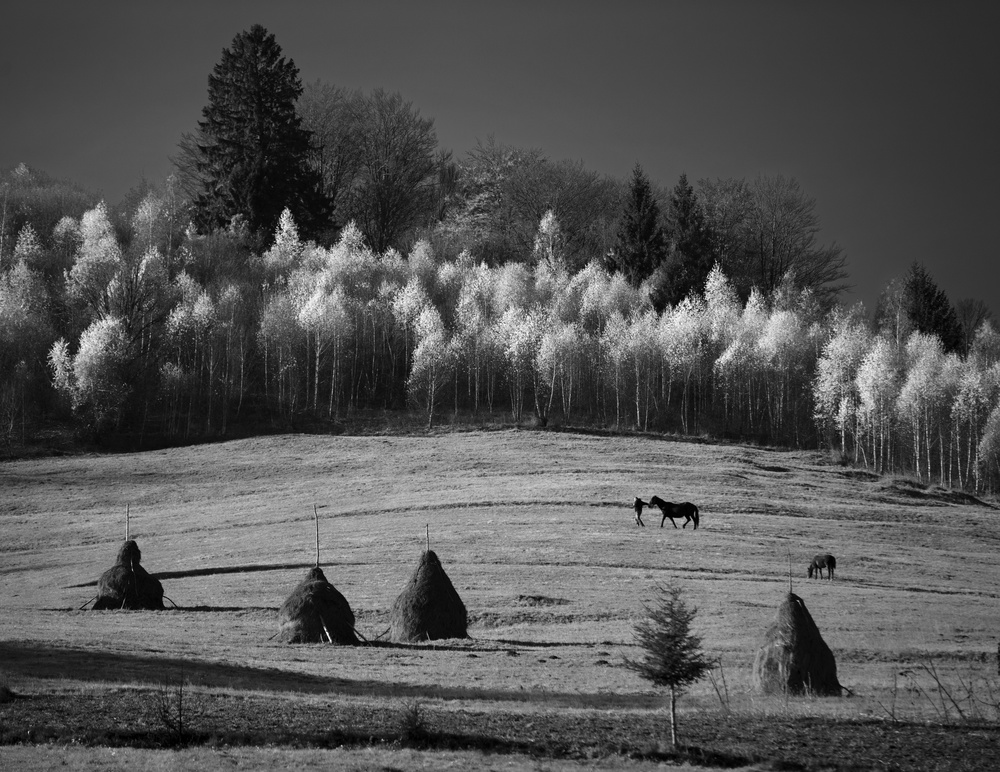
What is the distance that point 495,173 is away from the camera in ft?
551

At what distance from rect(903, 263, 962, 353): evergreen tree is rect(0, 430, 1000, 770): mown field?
40.5m

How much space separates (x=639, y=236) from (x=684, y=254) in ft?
35.4

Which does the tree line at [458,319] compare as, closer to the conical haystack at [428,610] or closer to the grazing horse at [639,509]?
the grazing horse at [639,509]

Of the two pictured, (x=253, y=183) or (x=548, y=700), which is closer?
(x=548, y=700)

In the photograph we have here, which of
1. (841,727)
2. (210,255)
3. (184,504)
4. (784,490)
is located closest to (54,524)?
(184,504)

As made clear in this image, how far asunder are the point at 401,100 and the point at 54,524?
12054 centimetres

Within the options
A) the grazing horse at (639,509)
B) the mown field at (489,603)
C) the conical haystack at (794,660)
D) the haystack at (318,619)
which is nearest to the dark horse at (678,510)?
the grazing horse at (639,509)

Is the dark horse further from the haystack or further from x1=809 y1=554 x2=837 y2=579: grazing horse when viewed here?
the haystack

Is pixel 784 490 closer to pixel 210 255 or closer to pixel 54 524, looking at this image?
pixel 54 524

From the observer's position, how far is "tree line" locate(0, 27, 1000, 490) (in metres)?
95.6

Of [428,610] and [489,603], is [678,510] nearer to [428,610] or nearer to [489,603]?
[489,603]

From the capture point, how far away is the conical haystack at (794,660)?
26047mm

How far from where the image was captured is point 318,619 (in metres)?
33.8

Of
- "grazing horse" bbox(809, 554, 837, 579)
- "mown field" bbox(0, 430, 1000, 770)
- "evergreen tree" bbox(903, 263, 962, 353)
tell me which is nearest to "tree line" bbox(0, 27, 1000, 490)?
"evergreen tree" bbox(903, 263, 962, 353)
